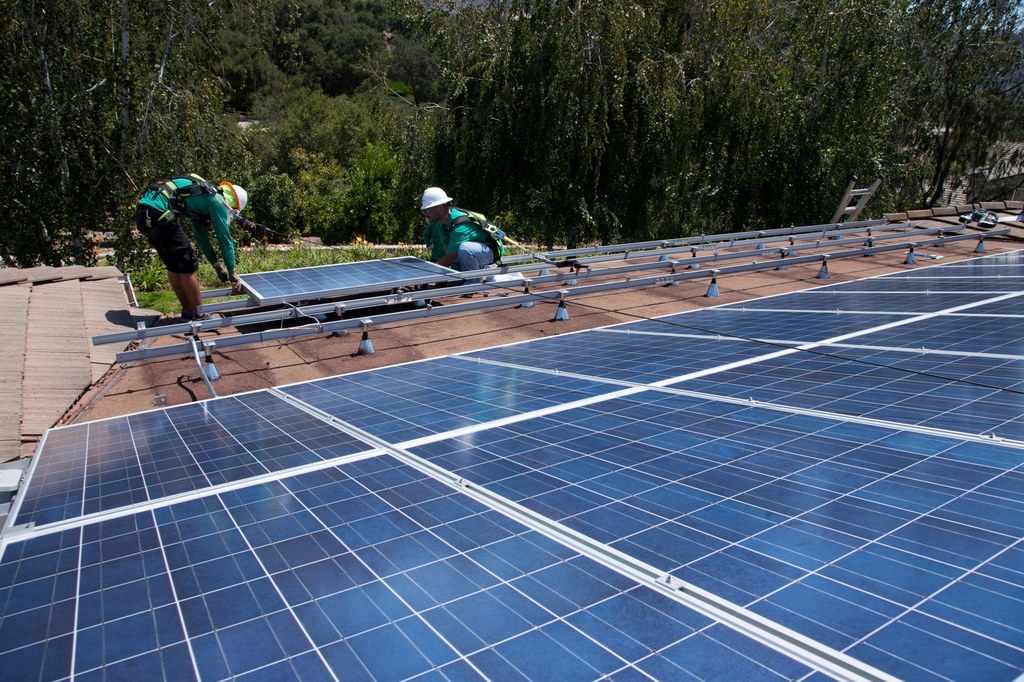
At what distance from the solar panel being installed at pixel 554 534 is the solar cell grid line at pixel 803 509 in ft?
0.05

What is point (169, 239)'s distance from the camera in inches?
368

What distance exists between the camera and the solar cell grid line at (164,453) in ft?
13.8

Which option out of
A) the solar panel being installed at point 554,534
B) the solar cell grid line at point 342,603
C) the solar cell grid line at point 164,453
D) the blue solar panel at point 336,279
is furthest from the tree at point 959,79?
the solar cell grid line at point 342,603

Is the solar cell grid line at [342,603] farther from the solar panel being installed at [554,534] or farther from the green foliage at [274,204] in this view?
the green foliage at [274,204]

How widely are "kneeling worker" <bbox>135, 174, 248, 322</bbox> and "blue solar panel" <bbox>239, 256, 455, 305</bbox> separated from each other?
0.61 metres

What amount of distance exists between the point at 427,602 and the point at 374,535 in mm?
708

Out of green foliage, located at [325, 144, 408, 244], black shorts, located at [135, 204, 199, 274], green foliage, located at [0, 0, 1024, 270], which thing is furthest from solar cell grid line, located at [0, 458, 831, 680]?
green foliage, located at [325, 144, 408, 244]

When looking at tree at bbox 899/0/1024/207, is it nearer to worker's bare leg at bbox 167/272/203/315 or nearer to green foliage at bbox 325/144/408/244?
green foliage at bbox 325/144/408/244

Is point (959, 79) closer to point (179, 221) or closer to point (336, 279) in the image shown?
point (336, 279)

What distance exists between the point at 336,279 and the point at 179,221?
7.15 feet

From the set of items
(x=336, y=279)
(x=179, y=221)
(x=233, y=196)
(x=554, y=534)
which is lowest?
(x=554, y=534)

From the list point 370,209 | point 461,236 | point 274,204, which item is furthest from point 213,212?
point 274,204

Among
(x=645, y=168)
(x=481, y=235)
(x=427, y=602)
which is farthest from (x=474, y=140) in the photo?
(x=427, y=602)

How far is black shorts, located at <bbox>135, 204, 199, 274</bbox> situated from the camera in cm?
922
